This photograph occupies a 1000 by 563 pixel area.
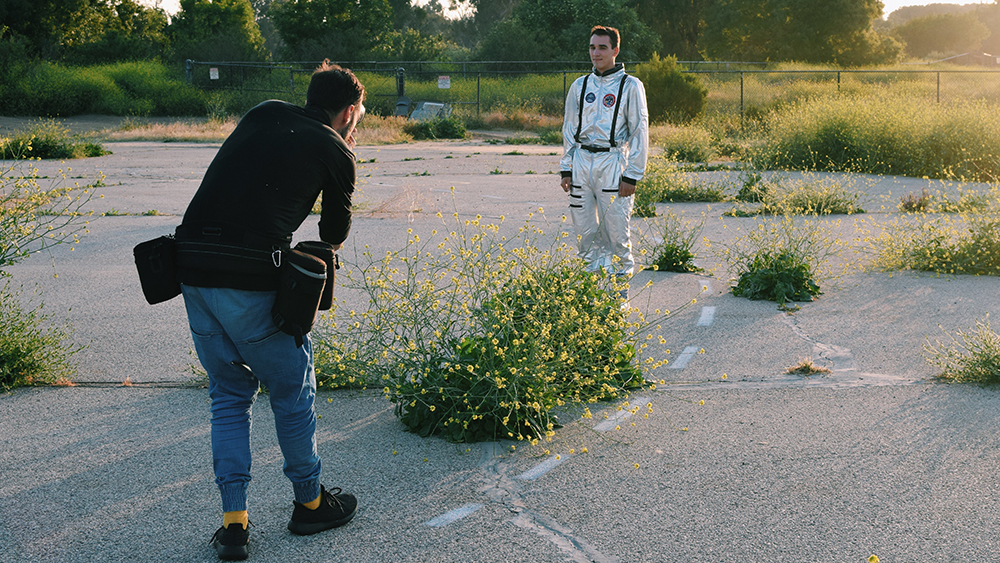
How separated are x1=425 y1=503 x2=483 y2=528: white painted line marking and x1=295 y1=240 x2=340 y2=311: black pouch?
39.9 inches

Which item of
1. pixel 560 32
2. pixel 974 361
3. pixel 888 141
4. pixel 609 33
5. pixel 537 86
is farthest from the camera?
pixel 560 32

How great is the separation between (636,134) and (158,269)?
4.27 metres

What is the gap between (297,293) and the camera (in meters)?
2.97

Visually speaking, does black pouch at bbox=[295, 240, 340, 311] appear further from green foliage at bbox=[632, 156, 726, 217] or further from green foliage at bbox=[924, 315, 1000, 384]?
green foliage at bbox=[632, 156, 726, 217]

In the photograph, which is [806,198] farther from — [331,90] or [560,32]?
[560,32]

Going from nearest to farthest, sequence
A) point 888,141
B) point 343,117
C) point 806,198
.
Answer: point 343,117 < point 806,198 < point 888,141

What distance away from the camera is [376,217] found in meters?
11.9

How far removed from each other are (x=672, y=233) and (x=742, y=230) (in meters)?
2.29

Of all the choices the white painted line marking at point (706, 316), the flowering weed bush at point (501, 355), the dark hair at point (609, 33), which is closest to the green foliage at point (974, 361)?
the white painted line marking at point (706, 316)

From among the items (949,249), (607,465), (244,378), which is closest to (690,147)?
(949,249)

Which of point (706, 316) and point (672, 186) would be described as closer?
point (706, 316)

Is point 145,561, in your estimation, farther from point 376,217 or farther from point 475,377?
point 376,217

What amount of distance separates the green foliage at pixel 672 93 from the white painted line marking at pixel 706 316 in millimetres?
23486

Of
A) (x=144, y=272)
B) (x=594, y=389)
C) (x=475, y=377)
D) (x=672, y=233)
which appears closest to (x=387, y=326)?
(x=475, y=377)
